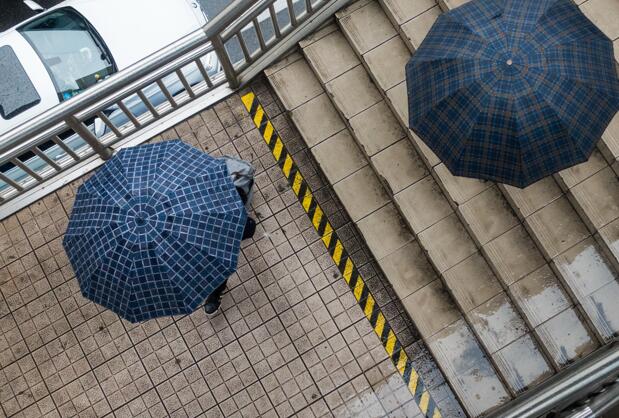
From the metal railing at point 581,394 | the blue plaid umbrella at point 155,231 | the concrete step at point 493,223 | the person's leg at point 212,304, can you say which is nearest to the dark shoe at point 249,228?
the person's leg at point 212,304

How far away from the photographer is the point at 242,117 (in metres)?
7.16

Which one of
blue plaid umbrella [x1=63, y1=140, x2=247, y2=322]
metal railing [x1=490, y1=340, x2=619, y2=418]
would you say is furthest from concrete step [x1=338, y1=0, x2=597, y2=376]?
blue plaid umbrella [x1=63, y1=140, x2=247, y2=322]

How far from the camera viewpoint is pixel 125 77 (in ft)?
19.0

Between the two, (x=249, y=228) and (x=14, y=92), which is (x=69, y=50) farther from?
(x=249, y=228)

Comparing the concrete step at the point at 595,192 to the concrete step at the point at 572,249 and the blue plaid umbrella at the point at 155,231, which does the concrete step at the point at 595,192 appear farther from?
the blue plaid umbrella at the point at 155,231

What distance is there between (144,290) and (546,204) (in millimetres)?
4154

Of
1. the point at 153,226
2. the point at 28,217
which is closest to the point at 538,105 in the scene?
the point at 153,226

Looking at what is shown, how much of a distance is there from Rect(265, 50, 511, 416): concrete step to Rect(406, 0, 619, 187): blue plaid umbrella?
137 cm

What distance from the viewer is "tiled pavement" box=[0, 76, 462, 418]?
6.64 m

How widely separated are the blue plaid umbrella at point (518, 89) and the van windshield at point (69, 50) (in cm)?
416

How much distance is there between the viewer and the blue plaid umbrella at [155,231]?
16.8 feet

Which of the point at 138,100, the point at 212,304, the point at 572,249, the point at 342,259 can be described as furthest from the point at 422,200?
the point at 138,100

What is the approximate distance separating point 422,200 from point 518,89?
A: 1.82 metres

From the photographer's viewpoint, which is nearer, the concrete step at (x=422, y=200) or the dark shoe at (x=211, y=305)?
the concrete step at (x=422, y=200)
